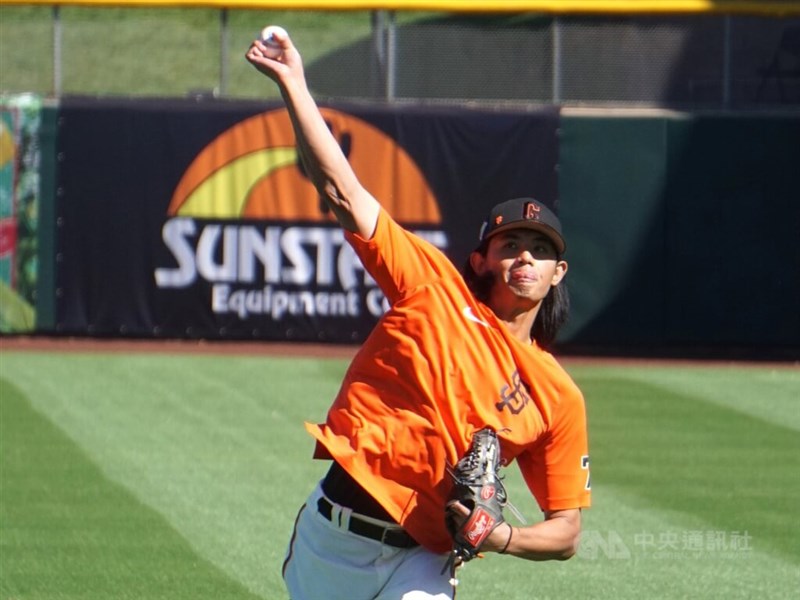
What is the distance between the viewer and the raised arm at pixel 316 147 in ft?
12.1

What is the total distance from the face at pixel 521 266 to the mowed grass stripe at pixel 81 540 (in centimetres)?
312

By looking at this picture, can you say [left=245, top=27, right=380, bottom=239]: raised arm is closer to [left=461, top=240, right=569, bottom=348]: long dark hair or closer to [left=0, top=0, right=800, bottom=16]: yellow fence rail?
[left=461, top=240, right=569, bottom=348]: long dark hair

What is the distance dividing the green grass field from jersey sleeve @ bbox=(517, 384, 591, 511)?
117 inches

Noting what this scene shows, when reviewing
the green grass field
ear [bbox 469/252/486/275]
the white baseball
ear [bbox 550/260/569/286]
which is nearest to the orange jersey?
ear [bbox 469/252/486/275]

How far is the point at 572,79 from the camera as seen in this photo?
15461 millimetres

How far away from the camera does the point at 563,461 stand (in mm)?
3973

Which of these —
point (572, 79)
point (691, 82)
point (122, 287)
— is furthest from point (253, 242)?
point (691, 82)

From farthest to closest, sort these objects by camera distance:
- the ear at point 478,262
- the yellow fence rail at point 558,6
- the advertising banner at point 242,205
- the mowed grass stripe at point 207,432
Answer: the yellow fence rail at point 558,6, the advertising banner at point 242,205, the mowed grass stripe at point 207,432, the ear at point 478,262

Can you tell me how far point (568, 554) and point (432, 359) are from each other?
2.04ft

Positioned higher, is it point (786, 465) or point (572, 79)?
point (572, 79)

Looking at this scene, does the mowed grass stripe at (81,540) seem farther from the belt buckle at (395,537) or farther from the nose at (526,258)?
the nose at (526,258)

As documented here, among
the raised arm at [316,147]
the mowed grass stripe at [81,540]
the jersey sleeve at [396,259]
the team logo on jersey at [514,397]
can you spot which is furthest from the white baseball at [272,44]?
the mowed grass stripe at [81,540]

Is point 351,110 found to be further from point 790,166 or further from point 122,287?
point 790,166

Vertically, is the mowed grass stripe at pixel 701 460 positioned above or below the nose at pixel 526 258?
below
